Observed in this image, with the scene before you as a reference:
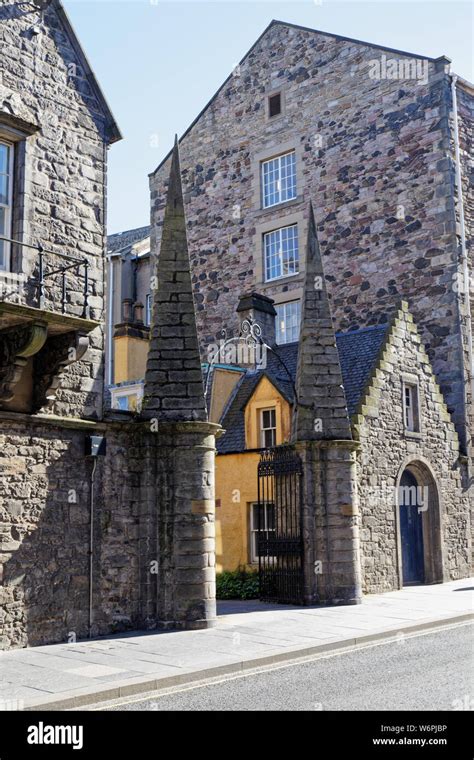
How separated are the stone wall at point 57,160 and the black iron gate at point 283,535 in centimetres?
521

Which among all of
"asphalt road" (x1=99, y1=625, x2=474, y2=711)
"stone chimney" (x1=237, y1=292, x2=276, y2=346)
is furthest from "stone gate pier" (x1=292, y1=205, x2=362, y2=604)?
"stone chimney" (x1=237, y1=292, x2=276, y2=346)

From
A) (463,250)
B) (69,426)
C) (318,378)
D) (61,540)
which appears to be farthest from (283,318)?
(61,540)

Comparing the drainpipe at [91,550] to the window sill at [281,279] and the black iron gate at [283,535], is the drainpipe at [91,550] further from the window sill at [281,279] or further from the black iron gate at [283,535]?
the window sill at [281,279]

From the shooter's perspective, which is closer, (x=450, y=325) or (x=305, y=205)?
(x=450, y=325)

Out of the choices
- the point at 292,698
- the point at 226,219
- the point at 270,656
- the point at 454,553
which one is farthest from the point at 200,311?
the point at 292,698

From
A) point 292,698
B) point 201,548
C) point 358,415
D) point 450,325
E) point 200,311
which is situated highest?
point 200,311

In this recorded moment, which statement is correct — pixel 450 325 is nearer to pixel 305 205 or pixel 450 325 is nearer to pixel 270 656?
pixel 305 205

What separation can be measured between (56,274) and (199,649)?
231 inches

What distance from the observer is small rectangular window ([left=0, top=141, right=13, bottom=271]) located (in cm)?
1192

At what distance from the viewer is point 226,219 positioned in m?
27.8

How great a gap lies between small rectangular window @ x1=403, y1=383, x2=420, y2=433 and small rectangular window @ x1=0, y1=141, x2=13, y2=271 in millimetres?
11320

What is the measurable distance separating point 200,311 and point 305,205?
5.07 metres

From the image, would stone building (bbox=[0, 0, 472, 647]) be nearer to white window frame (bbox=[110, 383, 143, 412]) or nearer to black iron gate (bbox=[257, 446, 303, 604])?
black iron gate (bbox=[257, 446, 303, 604])

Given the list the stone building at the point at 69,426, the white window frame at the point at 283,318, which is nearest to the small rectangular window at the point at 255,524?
the stone building at the point at 69,426
